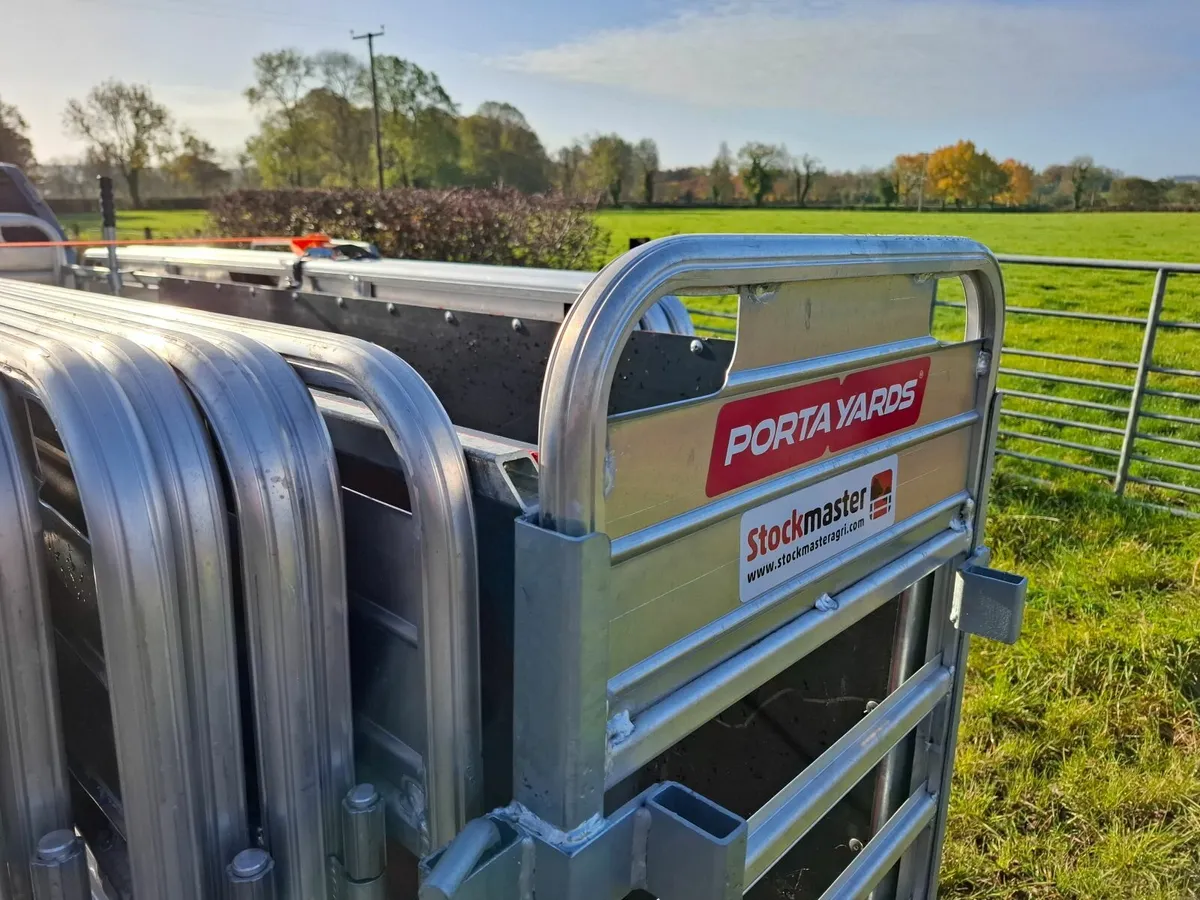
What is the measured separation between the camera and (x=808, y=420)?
1.34 meters

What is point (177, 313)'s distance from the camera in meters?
1.43

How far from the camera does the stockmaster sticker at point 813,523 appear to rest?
128 cm

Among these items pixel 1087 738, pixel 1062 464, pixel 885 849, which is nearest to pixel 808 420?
pixel 885 849

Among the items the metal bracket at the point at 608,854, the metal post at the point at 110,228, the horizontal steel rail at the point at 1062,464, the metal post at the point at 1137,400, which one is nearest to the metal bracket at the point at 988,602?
the metal bracket at the point at 608,854

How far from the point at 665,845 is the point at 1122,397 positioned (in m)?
10.5

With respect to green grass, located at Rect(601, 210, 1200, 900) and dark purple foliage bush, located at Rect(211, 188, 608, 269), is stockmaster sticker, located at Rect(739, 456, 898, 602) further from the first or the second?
dark purple foliage bush, located at Rect(211, 188, 608, 269)

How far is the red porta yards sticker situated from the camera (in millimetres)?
1180

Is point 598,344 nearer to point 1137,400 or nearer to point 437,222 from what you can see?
point 1137,400

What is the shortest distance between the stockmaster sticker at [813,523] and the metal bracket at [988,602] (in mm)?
381

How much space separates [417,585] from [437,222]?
39.9 ft

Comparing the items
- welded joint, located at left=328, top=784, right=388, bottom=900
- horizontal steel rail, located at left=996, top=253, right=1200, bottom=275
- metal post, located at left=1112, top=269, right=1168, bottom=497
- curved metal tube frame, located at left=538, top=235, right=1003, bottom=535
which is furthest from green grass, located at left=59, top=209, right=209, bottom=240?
curved metal tube frame, located at left=538, top=235, right=1003, bottom=535

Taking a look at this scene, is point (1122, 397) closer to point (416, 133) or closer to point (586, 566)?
point (586, 566)

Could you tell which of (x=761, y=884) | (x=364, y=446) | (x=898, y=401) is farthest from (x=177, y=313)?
(x=761, y=884)

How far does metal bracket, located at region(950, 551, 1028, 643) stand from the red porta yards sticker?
1.50 ft
